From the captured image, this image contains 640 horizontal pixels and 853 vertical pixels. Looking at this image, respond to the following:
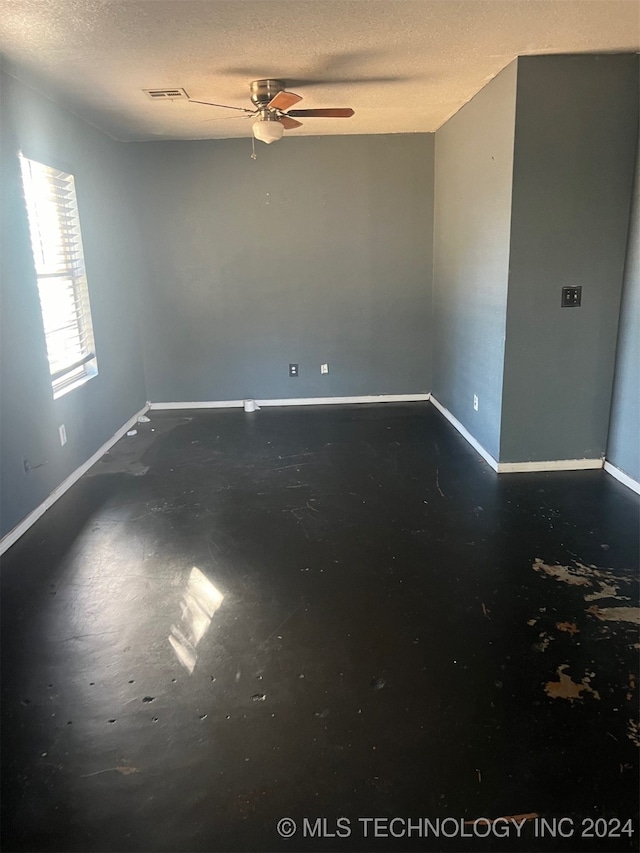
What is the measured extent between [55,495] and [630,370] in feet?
11.6

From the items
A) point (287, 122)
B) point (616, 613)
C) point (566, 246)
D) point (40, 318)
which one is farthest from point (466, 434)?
point (40, 318)

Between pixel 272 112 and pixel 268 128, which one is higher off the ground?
pixel 272 112

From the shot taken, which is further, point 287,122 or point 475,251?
point 475,251

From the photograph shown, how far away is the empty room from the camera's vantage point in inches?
64.6

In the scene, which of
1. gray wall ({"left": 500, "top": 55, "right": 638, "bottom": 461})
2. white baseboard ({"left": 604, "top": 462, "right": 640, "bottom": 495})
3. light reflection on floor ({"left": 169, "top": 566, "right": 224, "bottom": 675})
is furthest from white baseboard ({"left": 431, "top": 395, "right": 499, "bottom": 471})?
light reflection on floor ({"left": 169, "top": 566, "right": 224, "bottom": 675})

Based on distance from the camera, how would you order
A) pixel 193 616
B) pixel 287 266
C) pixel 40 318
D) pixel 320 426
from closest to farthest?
pixel 193 616 → pixel 40 318 → pixel 320 426 → pixel 287 266

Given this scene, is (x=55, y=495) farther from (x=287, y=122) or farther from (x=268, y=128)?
(x=287, y=122)

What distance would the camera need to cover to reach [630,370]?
3395mm

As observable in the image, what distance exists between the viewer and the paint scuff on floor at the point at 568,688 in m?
1.86

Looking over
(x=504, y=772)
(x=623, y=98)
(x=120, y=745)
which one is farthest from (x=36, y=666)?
(x=623, y=98)

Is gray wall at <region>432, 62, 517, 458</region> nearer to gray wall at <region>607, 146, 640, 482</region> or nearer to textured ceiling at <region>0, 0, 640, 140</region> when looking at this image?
textured ceiling at <region>0, 0, 640, 140</region>

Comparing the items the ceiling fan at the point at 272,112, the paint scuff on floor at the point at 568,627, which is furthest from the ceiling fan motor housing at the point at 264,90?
the paint scuff on floor at the point at 568,627

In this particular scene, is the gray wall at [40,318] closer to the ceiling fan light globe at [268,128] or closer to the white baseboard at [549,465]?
the ceiling fan light globe at [268,128]

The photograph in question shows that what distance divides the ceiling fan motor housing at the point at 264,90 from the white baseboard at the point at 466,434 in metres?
2.59
